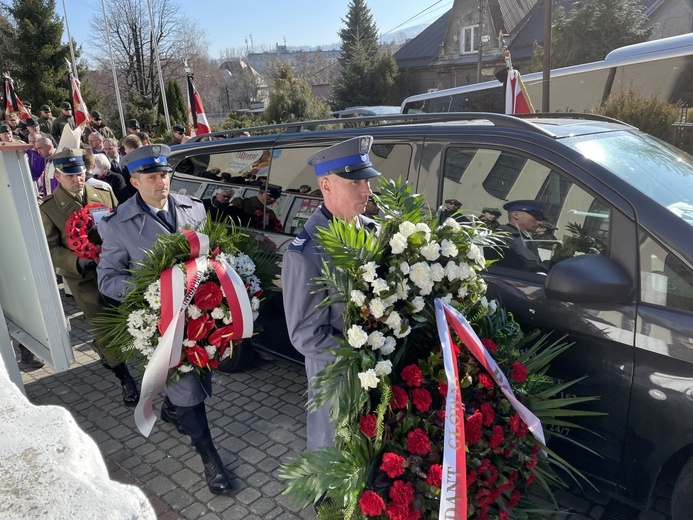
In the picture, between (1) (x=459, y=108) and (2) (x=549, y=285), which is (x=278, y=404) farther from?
(1) (x=459, y=108)

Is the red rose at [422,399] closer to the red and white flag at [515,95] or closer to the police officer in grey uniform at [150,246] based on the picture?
the police officer in grey uniform at [150,246]

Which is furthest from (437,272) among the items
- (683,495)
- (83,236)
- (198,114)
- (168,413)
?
(198,114)

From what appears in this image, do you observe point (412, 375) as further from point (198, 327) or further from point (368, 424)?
point (198, 327)

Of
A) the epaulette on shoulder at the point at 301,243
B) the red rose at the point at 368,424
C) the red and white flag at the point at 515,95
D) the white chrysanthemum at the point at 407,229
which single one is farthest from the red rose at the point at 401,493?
the red and white flag at the point at 515,95

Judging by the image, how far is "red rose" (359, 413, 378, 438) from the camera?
6.36 feet

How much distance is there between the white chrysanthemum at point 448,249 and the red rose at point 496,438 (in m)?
0.67

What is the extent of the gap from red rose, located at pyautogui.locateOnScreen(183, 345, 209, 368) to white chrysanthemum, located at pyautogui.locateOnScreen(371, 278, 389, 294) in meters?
1.49

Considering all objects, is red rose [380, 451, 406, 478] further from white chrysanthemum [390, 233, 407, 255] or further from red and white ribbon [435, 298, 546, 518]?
white chrysanthemum [390, 233, 407, 255]

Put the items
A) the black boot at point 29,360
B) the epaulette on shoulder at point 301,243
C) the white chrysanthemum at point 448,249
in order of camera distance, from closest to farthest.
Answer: the white chrysanthemum at point 448,249, the epaulette on shoulder at point 301,243, the black boot at point 29,360

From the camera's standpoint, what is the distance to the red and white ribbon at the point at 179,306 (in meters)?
2.88

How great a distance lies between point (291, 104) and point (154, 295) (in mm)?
19632

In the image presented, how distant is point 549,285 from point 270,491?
2023 millimetres

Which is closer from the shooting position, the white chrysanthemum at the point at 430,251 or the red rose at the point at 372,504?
the red rose at the point at 372,504

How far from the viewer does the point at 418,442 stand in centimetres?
190
